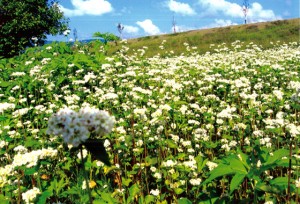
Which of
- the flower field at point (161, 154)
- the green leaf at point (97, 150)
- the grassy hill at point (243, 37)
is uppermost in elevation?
the grassy hill at point (243, 37)

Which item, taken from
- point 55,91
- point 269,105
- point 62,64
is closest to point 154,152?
point 269,105

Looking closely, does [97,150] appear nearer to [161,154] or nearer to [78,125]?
[78,125]

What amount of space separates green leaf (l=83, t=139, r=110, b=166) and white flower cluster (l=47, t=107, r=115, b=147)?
0.07 m

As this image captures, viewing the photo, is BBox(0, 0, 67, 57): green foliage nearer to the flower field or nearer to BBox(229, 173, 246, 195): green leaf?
the flower field

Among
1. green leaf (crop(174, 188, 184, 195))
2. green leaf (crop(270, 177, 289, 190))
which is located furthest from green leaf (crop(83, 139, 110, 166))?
green leaf (crop(174, 188, 184, 195))

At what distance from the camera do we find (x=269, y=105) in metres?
7.53

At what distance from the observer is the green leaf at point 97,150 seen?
2287mm

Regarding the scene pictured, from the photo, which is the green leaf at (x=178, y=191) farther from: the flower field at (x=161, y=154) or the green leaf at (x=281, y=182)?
the green leaf at (x=281, y=182)

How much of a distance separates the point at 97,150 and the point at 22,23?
114 ft

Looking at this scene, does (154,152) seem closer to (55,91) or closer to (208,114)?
(208,114)

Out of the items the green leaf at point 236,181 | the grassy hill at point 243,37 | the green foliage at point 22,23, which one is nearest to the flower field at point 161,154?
the green leaf at point 236,181

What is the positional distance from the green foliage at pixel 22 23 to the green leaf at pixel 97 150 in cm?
3248

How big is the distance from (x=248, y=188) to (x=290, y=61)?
10268 millimetres

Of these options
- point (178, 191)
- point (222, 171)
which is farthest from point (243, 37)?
point (222, 171)
